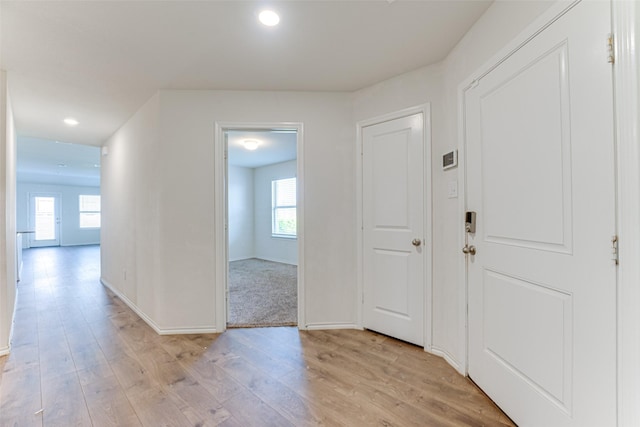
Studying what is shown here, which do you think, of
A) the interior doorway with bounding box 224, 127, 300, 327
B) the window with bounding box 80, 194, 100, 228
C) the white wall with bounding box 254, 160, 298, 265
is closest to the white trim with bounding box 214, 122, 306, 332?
the interior doorway with bounding box 224, 127, 300, 327

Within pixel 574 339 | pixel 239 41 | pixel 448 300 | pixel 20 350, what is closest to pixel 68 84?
pixel 239 41

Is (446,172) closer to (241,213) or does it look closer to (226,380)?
(226,380)

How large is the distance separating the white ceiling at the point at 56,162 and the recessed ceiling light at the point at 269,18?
496cm

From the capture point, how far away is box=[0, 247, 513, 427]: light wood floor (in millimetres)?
1590

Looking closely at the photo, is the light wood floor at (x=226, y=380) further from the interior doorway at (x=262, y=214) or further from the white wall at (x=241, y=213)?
the white wall at (x=241, y=213)

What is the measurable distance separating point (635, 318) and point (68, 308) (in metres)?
4.91

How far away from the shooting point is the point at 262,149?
5.25 m

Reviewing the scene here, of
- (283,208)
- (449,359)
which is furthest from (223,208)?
(283,208)

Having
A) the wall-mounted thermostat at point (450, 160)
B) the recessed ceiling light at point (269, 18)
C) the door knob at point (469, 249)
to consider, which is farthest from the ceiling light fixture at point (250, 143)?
the door knob at point (469, 249)

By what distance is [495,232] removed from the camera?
168 cm

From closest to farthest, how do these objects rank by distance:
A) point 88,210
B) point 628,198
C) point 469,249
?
point 628,198, point 469,249, point 88,210

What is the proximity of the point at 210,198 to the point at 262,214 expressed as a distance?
425cm

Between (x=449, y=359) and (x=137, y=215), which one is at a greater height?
(x=137, y=215)

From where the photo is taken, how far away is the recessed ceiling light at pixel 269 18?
172 cm
